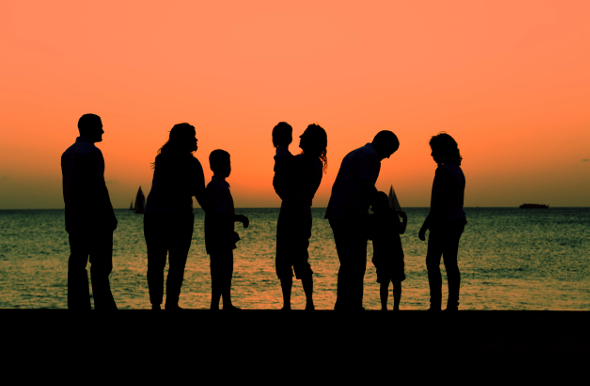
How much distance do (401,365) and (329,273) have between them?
21.3m

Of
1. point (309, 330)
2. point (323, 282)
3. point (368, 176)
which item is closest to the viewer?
point (368, 176)

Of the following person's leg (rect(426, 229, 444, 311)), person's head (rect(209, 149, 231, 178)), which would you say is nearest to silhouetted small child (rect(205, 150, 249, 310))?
person's head (rect(209, 149, 231, 178))

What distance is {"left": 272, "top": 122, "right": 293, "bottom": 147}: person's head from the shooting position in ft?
14.8

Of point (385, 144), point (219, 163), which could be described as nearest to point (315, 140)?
point (385, 144)

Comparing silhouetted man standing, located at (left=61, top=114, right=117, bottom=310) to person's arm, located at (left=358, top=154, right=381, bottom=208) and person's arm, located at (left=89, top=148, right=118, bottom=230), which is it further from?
person's arm, located at (left=358, top=154, right=381, bottom=208)

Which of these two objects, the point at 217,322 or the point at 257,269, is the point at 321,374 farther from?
the point at 257,269

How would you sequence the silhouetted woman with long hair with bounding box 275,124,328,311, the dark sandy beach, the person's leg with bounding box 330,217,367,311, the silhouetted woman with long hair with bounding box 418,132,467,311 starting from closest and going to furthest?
1. the dark sandy beach
2. the person's leg with bounding box 330,217,367,311
3. the silhouetted woman with long hair with bounding box 275,124,328,311
4. the silhouetted woman with long hair with bounding box 418,132,467,311

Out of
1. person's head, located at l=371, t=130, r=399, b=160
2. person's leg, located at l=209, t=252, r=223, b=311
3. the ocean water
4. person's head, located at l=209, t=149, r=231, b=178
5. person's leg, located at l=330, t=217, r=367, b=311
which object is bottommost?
the ocean water

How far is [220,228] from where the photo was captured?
4.77m

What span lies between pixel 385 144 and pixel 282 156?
1.06 metres

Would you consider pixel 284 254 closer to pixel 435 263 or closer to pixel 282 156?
pixel 282 156

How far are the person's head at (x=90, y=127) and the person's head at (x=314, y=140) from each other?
196cm

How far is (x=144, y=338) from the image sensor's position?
3.54 m

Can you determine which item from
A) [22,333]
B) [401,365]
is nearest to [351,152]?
[401,365]
